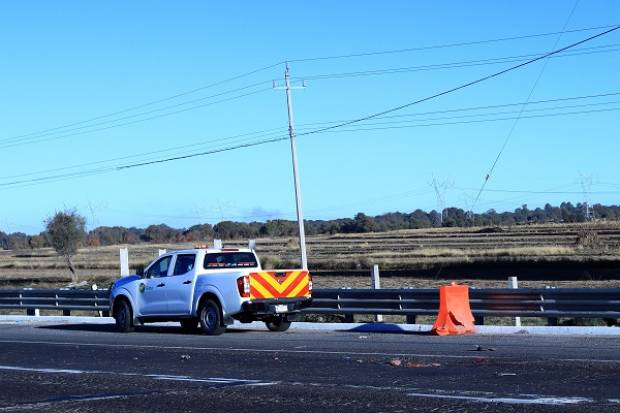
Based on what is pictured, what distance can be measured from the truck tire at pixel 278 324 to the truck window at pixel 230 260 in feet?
4.32

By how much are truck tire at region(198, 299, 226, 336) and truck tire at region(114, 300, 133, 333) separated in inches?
91.2

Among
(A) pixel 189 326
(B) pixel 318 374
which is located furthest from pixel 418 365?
(A) pixel 189 326

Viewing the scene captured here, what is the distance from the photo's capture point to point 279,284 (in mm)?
19438

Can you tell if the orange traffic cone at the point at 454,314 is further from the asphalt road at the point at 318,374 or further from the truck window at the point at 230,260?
the truck window at the point at 230,260

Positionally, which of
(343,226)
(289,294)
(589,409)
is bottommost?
(589,409)

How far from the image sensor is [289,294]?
64.2ft

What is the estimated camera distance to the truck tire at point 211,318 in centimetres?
1950

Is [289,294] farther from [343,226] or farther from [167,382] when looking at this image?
[343,226]

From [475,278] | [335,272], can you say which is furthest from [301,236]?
[335,272]

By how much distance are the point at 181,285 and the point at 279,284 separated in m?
2.20

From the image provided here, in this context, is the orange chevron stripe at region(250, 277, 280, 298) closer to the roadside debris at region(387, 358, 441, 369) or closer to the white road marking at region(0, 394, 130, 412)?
the roadside debris at region(387, 358, 441, 369)

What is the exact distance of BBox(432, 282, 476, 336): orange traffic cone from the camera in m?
18.4

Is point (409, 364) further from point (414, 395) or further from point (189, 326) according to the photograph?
point (189, 326)

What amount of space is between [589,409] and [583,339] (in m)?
7.71
